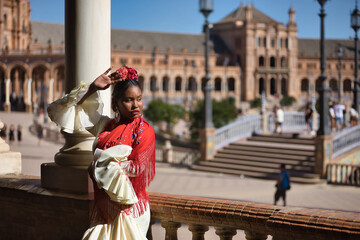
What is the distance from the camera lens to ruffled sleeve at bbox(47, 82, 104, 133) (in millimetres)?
3904

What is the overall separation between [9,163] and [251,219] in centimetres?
321

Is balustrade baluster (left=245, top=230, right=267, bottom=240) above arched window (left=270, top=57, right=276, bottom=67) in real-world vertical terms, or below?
below

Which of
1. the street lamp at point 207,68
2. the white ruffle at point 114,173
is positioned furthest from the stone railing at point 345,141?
the white ruffle at point 114,173

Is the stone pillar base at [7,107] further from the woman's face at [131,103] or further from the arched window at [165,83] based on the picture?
the arched window at [165,83]

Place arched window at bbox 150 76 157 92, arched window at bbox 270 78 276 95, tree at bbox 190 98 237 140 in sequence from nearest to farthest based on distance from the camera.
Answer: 1. tree at bbox 190 98 237 140
2. arched window at bbox 150 76 157 92
3. arched window at bbox 270 78 276 95

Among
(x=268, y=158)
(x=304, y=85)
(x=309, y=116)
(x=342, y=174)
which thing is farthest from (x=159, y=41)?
(x=342, y=174)

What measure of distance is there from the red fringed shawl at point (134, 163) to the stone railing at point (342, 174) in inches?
596

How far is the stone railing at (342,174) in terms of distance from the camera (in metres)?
17.4

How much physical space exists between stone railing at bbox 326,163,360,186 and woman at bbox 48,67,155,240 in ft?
49.6

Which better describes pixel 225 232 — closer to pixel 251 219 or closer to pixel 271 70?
pixel 251 219

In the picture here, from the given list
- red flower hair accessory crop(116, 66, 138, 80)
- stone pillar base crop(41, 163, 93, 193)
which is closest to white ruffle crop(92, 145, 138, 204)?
red flower hair accessory crop(116, 66, 138, 80)

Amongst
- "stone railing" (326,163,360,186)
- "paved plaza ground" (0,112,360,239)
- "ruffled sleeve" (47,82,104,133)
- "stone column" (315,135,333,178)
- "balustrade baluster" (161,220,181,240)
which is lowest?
"paved plaza ground" (0,112,360,239)

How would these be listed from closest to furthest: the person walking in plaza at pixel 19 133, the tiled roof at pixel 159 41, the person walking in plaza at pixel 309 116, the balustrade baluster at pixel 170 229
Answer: the balustrade baluster at pixel 170 229 → the person walking in plaza at pixel 309 116 → the person walking in plaza at pixel 19 133 → the tiled roof at pixel 159 41

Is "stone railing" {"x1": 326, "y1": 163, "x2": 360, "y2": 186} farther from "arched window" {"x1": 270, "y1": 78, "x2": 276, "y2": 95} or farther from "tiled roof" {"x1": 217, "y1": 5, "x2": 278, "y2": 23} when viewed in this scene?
"tiled roof" {"x1": 217, "y1": 5, "x2": 278, "y2": 23}
